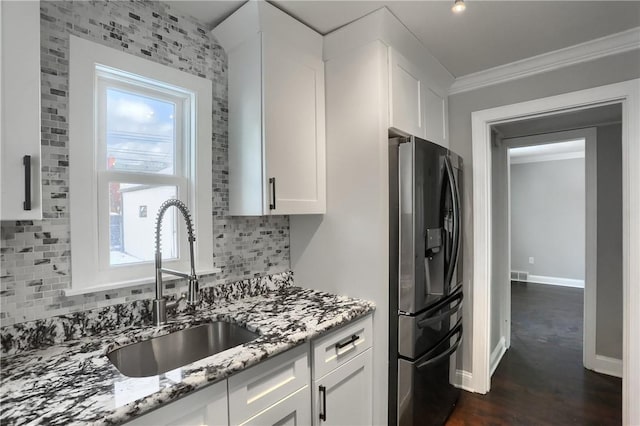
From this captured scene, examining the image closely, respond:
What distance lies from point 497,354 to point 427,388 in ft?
5.03

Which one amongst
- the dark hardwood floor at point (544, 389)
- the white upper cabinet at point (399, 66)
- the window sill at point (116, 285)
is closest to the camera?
the window sill at point (116, 285)

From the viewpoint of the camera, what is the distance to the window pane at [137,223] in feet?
4.79

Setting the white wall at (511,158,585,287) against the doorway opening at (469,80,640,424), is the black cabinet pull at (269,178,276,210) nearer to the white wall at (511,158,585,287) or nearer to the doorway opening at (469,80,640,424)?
the doorway opening at (469,80,640,424)

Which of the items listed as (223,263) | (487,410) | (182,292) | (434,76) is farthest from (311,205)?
(487,410)

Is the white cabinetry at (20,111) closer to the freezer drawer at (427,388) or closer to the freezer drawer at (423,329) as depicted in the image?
the freezer drawer at (423,329)

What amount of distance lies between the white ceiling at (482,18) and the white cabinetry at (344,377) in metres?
1.61

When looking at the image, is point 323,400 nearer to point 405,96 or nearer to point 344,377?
point 344,377

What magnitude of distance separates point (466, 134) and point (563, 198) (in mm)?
4527

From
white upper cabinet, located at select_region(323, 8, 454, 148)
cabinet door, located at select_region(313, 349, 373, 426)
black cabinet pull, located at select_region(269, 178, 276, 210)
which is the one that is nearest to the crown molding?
white upper cabinet, located at select_region(323, 8, 454, 148)

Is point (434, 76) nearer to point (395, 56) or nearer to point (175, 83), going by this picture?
point (395, 56)

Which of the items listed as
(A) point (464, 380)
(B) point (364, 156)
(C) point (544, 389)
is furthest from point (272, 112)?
(C) point (544, 389)

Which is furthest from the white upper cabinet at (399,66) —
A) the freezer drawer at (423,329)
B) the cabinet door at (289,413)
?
the cabinet door at (289,413)

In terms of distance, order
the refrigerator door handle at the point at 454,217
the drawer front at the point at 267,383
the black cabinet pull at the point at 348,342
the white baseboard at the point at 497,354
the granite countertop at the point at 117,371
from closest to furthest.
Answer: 1. the granite countertop at the point at 117,371
2. the drawer front at the point at 267,383
3. the black cabinet pull at the point at 348,342
4. the refrigerator door handle at the point at 454,217
5. the white baseboard at the point at 497,354

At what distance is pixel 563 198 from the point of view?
18.7 ft
